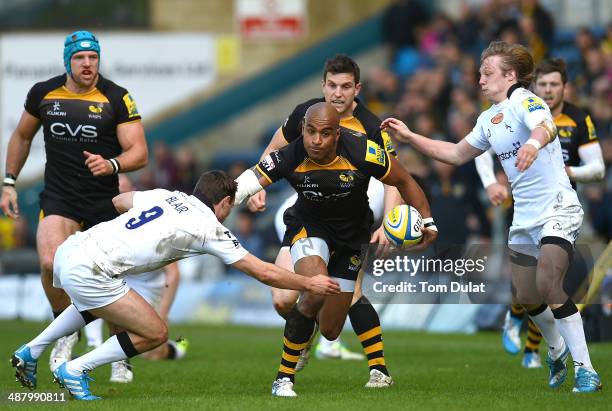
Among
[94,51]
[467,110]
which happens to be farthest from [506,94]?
[467,110]

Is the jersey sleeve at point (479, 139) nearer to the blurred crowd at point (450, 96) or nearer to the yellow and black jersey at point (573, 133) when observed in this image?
the yellow and black jersey at point (573, 133)

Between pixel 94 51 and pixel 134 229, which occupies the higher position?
pixel 94 51

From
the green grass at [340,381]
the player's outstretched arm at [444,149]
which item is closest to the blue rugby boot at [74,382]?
the green grass at [340,381]

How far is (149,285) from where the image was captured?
12.7 m

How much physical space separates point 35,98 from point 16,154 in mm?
626

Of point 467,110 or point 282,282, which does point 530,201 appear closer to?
point 282,282

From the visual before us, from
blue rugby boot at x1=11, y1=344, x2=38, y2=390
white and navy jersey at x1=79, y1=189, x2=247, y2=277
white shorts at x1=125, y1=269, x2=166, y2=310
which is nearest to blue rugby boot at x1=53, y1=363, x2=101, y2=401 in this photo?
blue rugby boot at x1=11, y1=344, x2=38, y2=390

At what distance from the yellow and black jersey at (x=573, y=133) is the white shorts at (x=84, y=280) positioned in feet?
15.1

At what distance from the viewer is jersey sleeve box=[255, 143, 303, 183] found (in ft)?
30.8

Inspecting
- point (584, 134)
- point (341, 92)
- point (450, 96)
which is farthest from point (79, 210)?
point (450, 96)

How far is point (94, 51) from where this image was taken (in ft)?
35.6

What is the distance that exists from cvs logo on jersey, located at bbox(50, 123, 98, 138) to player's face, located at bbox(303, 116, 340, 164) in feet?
8.01

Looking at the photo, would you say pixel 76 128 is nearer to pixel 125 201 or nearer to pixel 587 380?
pixel 125 201

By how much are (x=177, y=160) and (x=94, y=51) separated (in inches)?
507
